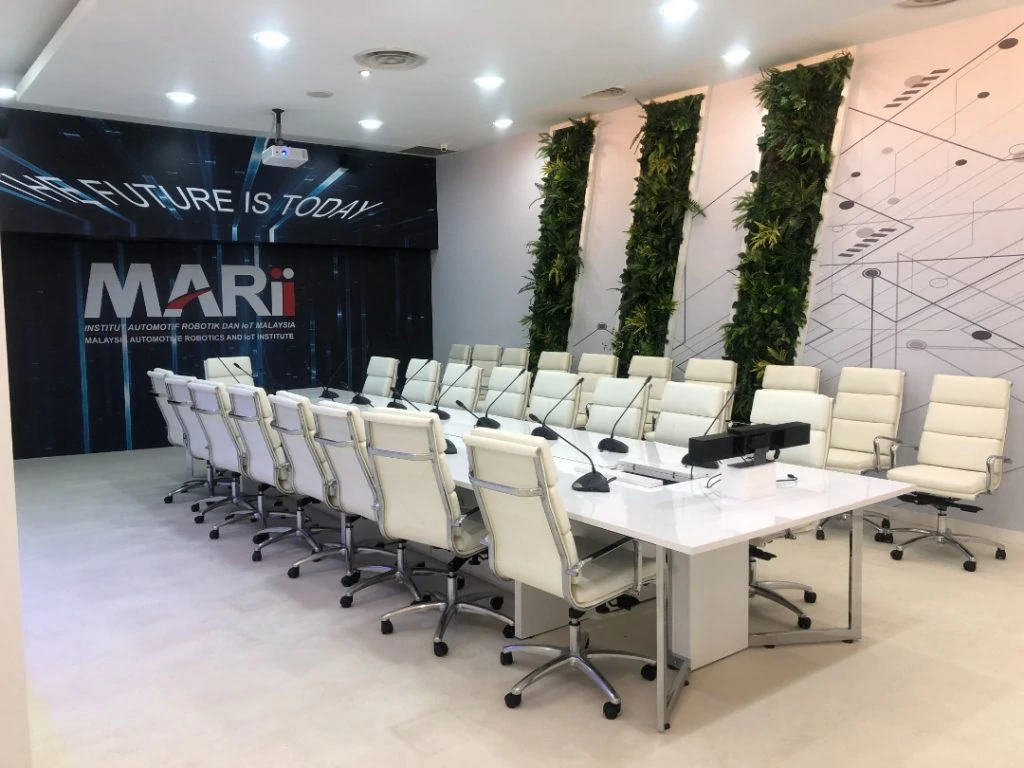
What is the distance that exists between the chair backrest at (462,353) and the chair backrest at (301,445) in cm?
496

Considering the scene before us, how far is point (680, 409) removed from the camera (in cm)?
545

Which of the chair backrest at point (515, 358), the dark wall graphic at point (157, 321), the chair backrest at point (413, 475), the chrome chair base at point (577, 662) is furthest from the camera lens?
the dark wall graphic at point (157, 321)

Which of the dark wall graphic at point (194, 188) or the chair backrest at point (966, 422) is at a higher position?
the dark wall graphic at point (194, 188)

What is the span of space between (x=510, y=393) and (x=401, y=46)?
2748mm

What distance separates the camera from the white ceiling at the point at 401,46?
5441 mm

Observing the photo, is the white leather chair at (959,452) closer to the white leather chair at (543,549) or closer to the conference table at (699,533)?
the conference table at (699,533)

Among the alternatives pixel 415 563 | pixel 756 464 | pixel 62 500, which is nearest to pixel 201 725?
pixel 415 563

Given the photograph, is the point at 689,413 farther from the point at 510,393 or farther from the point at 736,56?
the point at 736,56

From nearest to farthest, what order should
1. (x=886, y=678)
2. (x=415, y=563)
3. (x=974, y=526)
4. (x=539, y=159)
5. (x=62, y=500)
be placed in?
1. (x=886, y=678)
2. (x=415, y=563)
3. (x=974, y=526)
4. (x=62, y=500)
5. (x=539, y=159)

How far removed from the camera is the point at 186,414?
6.73 meters

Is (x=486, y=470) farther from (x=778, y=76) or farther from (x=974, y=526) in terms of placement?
(x=778, y=76)

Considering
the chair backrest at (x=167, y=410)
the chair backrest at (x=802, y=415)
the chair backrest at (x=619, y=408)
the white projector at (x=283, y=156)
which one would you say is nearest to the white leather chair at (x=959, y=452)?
the chair backrest at (x=802, y=415)

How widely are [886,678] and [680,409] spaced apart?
84.6 inches

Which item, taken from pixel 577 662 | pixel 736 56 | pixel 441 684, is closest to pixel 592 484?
pixel 577 662
